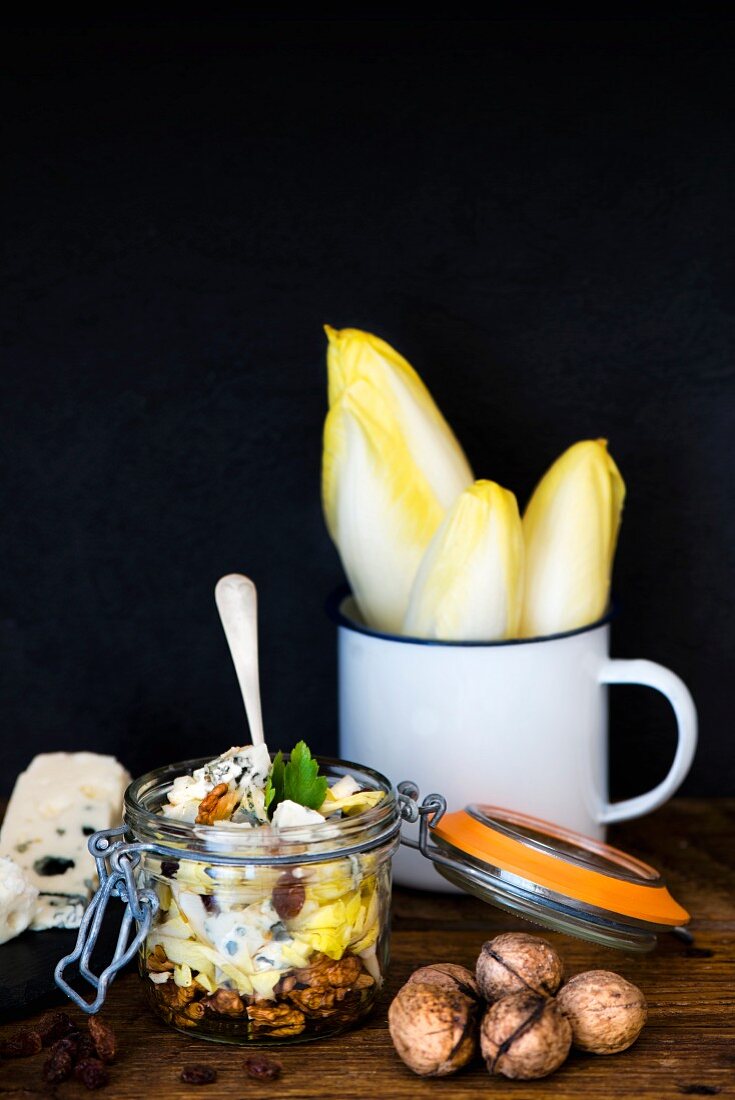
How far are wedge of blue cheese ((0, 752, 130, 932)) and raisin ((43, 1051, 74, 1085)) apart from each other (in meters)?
0.14

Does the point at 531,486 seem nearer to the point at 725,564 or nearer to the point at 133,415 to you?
the point at 725,564

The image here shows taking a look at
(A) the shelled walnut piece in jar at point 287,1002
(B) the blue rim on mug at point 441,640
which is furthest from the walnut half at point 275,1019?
(B) the blue rim on mug at point 441,640

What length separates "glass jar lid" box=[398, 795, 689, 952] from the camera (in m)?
0.69

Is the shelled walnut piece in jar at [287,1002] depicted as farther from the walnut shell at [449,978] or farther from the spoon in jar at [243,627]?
the spoon in jar at [243,627]

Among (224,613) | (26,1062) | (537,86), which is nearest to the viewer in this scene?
(26,1062)

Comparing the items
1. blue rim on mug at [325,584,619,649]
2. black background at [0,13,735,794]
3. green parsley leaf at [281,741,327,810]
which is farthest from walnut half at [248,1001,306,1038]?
black background at [0,13,735,794]

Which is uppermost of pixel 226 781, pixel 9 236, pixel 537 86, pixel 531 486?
pixel 537 86

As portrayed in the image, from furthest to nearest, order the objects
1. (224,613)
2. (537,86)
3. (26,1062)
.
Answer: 1. (537,86)
2. (224,613)
3. (26,1062)

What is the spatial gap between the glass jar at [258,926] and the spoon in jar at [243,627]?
10 cm

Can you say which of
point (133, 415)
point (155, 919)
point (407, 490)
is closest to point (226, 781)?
point (155, 919)

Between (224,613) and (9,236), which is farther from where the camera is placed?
(9,236)

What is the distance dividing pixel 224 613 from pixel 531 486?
319 mm

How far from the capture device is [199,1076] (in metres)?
0.61

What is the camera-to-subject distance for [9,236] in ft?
Result: 3.01
